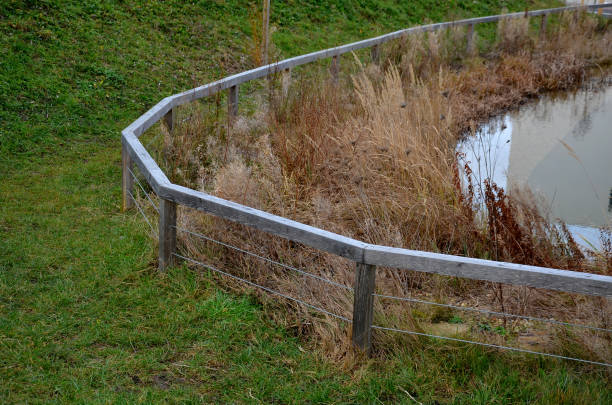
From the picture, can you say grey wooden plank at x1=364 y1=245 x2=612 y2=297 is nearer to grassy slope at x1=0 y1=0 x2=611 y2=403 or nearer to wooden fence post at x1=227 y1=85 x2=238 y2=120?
grassy slope at x1=0 y1=0 x2=611 y2=403

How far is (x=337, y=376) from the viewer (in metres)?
3.86

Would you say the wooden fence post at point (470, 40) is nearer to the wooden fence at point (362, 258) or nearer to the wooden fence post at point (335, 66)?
the wooden fence post at point (335, 66)

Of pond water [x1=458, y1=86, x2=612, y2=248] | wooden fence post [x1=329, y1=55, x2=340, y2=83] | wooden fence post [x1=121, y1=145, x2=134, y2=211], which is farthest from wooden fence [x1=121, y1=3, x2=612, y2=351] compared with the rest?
wooden fence post [x1=329, y1=55, x2=340, y2=83]

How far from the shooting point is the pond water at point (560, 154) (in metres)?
7.73

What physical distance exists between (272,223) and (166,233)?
1.14m

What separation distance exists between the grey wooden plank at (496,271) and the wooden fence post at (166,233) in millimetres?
1886

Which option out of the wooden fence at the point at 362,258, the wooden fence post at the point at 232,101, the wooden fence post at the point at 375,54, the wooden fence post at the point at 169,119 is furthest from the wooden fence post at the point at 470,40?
the wooden fence at the point at 362,258

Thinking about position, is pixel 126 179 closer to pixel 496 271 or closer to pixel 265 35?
pixel 496 271

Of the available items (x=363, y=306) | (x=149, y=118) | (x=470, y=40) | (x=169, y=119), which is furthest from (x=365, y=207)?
(x=470, y=40)

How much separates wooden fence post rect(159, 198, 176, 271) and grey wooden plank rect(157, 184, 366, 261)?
101 millimetres

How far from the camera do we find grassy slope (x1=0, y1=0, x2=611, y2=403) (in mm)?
3705

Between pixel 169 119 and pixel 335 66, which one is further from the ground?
pixel 335 66

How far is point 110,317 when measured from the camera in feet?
14.7

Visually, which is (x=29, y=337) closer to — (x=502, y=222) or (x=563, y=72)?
(x=502, y=222)
